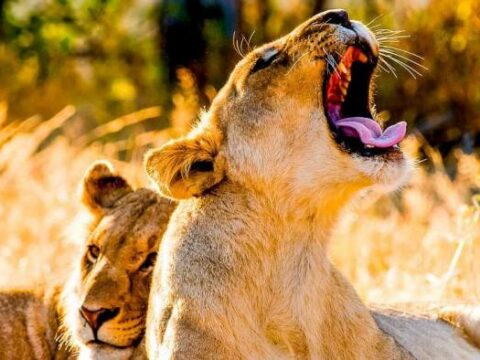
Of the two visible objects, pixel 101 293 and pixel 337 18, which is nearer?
pixel 337 18

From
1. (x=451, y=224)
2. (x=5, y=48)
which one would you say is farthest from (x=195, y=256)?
(x=5, y=48)

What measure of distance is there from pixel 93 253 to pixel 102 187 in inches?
20.4

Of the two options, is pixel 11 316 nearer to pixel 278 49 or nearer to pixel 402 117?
pixel 278 49

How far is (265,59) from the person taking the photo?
4711 millimetres

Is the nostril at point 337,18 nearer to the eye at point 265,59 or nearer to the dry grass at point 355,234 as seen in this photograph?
the eye at point 265,59

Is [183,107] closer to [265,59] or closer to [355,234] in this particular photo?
[355,234]

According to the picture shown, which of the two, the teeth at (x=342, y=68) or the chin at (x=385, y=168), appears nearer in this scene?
the chin at (x=385, y=168)

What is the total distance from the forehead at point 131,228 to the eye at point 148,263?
0.10ft

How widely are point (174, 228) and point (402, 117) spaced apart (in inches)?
372

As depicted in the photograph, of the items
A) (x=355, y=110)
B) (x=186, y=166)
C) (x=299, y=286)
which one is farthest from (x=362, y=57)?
(x=299, y=286)

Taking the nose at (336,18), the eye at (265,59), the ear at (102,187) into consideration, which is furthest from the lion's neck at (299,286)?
the ear at (102,187)

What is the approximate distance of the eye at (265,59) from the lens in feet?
15.4

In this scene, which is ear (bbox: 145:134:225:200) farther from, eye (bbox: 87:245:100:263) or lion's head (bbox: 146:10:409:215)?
eye (bbox: 87:245:100:263)

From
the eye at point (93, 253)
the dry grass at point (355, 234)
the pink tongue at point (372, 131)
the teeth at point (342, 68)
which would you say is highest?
the teeth at point (342, 68)
